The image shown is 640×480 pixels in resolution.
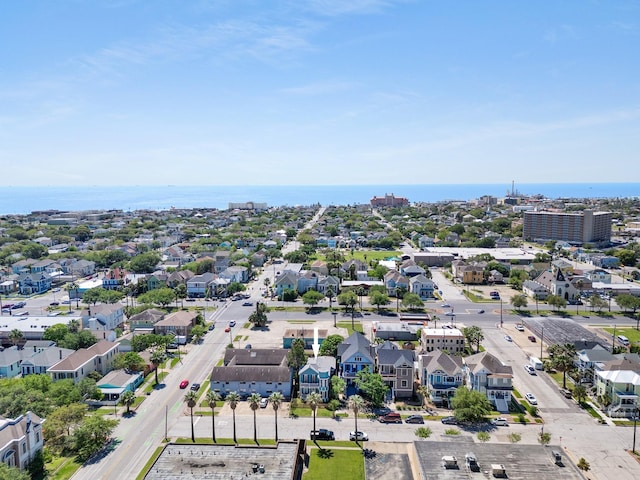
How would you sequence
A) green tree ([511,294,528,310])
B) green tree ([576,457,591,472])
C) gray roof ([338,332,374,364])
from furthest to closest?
1. green tree ([511,294,528,310])
2. gray roof ([338,332,374,364])
3. green tree ([576,457,591,472])

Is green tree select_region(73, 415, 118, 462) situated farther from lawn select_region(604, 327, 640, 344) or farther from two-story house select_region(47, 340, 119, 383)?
lawn select_region(604, 327, 640, 344)

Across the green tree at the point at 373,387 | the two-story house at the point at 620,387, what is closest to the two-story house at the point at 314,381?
the green tree at the point at 373,387

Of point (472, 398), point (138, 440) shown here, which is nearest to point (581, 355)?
point (472, 398)

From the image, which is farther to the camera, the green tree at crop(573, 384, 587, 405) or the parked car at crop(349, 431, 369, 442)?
the green tree at crop(573, 384, 587, 405)

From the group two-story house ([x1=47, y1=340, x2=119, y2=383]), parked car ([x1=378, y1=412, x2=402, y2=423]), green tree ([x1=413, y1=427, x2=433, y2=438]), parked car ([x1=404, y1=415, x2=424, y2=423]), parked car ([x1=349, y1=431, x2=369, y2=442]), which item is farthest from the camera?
two-story house ([x1=47, y1=340, x2=119, y2=383])

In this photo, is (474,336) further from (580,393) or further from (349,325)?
(349,325)

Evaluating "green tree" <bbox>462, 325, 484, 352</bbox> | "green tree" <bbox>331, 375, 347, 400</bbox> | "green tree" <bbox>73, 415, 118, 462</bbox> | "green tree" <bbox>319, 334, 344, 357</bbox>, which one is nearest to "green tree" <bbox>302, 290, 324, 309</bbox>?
"green tree" <bbox>319, 334, 344, 357</bbox>
